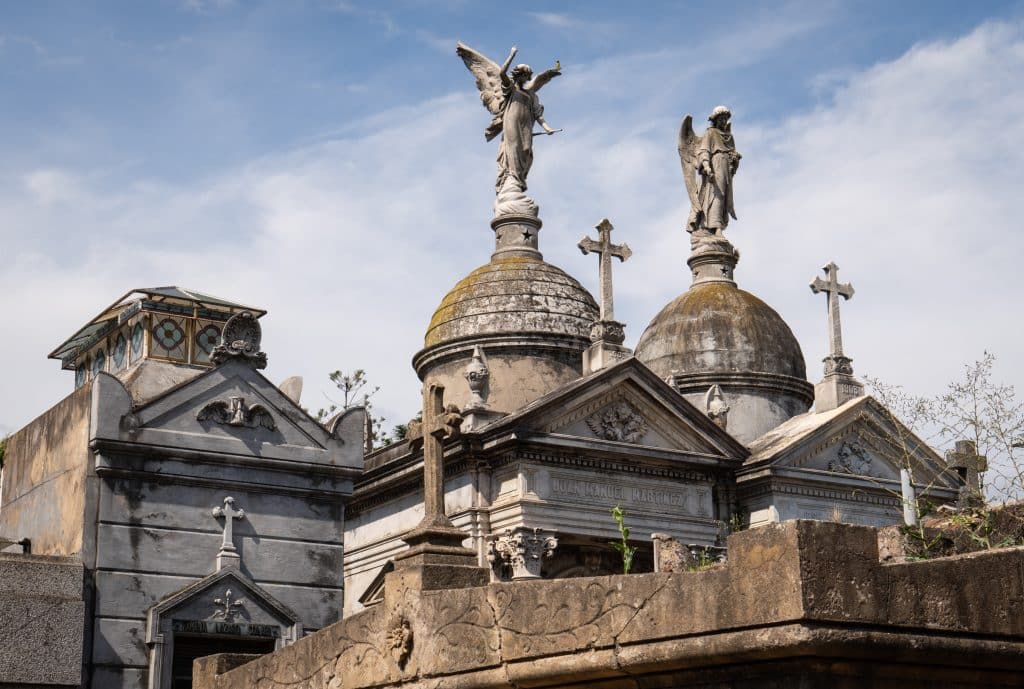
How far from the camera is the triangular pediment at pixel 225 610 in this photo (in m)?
13.5

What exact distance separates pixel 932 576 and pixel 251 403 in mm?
8621

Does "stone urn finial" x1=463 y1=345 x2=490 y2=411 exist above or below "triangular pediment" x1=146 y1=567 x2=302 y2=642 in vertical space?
above

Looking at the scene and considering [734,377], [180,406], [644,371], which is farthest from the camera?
[734,377]

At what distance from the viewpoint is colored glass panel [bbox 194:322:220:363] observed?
1523 centimetres

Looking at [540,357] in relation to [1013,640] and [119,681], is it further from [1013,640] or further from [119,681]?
[1013,640]

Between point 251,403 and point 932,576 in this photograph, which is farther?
point 251,403

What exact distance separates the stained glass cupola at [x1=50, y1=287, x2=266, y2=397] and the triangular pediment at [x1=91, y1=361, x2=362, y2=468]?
18.1 inches

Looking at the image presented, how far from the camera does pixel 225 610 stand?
543 inches

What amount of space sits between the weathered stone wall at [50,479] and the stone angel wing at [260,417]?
1455 mm

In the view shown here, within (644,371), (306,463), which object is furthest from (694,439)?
(306,463)

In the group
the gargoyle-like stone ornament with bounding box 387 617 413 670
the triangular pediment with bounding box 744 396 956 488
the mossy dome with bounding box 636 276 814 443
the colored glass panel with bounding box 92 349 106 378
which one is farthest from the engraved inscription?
the gargoyle-like stone ornament with bounding box 387 617 413 670

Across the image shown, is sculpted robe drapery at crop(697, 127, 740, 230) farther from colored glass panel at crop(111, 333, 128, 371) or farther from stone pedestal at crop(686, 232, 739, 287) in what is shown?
colored glass panel at crop(111, 333, 128, 371)

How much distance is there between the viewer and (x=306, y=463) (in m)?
14.5

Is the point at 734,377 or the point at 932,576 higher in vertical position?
the point at 734,377
